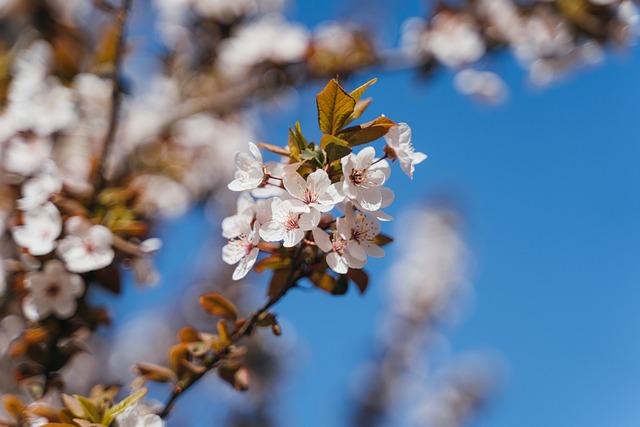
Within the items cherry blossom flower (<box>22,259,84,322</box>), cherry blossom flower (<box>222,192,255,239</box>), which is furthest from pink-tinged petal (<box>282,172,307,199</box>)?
cherry blossom flower (<box>22,259,84,322</box>)

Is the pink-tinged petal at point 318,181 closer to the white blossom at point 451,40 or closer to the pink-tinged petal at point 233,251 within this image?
the pink-tinged petal at point 233,251

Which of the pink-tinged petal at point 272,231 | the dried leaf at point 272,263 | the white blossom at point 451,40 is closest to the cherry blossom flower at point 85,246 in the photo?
the dried leaf at point 272,263

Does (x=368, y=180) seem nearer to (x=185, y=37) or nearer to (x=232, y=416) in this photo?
(x=185, y=37)

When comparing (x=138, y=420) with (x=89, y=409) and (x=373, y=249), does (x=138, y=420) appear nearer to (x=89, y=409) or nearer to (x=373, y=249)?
(x=89, y=409)

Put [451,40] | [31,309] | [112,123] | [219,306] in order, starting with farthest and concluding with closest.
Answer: [451,40]
[112,123]
[31,309]
[219,306]

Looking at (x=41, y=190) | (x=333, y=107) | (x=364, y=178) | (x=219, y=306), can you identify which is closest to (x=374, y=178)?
(x=364, y=178)

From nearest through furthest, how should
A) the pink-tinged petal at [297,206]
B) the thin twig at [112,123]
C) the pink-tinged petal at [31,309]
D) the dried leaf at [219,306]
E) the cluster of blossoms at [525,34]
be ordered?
the pink-tinged petal at [297,206] < the dried leaf at [219,306] < the pink-tinged petal at [31,309] < the thin twig at [112,123] < the cluster of blossoms at [525,34]

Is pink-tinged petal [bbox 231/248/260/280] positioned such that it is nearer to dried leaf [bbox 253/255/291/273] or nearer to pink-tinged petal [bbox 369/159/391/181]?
dried leaf [bbox 253/255/291/273]
